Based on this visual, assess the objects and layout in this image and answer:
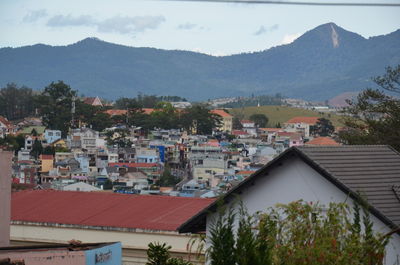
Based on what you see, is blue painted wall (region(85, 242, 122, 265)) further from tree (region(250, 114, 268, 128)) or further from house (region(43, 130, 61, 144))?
tree (region(250, 114, 268, 128))

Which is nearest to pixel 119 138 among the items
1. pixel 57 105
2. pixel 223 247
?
pixel 57 105

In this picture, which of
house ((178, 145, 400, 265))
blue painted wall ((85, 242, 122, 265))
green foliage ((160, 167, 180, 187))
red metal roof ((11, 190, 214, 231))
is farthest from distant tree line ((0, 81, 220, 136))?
house ((178, 145, 400, 265))

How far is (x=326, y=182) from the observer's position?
10625 millimetres

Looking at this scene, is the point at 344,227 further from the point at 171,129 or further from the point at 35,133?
the point at 171,129

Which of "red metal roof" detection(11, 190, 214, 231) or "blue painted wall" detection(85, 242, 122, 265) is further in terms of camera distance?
"red metal roof" detection(11, 190, 214, 231)

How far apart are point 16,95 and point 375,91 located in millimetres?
127266

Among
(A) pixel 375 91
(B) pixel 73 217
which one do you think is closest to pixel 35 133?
(A) pixel 375 91

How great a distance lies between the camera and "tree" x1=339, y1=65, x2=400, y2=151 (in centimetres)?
3005

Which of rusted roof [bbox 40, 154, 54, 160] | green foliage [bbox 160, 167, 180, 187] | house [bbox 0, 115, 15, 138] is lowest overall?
green foliage [bbox 160, 167, 180, 187]

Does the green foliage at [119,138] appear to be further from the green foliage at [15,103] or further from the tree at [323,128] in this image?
the tree at [323,128]

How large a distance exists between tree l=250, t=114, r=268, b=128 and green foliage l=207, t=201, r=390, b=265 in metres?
182

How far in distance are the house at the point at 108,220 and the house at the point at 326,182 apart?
20.8ft

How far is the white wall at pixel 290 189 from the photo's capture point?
34.9 ft

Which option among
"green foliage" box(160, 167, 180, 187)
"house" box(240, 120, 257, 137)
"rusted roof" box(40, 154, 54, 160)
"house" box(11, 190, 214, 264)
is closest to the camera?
"house" box(11, 190, 214, 264)
